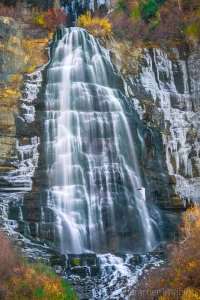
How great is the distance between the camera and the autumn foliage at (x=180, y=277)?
1410cm

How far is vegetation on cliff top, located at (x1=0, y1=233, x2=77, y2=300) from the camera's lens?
552 inches

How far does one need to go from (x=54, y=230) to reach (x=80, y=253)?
178 centimetres

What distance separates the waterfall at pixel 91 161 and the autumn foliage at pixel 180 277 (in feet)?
20.9

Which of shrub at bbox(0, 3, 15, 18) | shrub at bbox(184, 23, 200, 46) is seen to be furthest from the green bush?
shrub at bbox(0, 3, 15, 18)

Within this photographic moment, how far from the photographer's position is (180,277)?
1451cm

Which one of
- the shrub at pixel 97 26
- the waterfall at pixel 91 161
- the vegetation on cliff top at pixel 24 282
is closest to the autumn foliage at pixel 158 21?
the shrub at pixel 97 26

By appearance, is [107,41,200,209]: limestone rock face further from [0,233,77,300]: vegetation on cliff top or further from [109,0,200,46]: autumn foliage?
[0,233,77,300]: vegetation on cliff top

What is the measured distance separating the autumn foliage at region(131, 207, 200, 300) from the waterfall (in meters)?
6.36

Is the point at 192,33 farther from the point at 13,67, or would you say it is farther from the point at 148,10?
the point at 13,67

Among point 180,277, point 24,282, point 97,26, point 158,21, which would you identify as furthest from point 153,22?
point 24,282

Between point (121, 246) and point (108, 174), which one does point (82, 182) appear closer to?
point (108, 174)

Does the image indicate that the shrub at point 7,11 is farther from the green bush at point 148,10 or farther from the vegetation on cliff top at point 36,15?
the green bush at point 148,10

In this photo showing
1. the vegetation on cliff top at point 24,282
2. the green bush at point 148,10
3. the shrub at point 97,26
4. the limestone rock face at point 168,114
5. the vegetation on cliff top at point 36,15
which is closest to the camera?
the vegetation on cliff top at point 24,282

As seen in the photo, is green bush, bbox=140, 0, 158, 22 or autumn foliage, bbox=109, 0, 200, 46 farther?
green bush, bbox=140, 0, 158, 22
